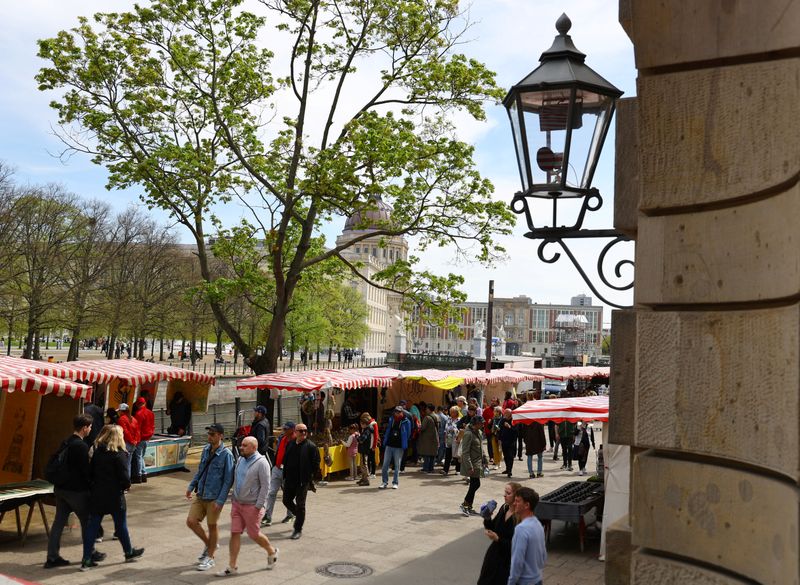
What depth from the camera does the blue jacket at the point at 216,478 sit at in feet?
28.8

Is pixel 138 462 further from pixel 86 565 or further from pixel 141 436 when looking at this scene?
pixel 86 565

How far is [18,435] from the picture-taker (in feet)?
40.4

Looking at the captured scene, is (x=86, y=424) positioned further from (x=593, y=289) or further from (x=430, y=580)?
(x=593, y=289)

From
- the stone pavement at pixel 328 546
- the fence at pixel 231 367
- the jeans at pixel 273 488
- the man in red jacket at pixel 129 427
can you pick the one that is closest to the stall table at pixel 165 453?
the stone pavement at pixel 328 546

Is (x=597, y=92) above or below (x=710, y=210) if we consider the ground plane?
above

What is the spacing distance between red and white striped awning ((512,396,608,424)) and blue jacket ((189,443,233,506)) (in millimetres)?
5554

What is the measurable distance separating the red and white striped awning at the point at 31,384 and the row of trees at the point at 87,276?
17804 mm

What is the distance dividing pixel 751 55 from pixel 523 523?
4064 mm

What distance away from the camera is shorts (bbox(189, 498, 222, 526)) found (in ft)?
28.9

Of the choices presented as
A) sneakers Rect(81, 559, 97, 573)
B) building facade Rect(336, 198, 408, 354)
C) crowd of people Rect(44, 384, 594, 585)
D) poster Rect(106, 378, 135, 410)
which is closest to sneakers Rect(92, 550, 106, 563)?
crowd of people Rect(44, 384, 594, 585)

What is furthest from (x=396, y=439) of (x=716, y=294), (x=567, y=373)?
(x=567, y=373)

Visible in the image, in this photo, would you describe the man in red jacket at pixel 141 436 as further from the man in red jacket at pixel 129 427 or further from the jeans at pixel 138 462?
the man in red jacket at pixel 129 427

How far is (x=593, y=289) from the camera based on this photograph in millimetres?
4039

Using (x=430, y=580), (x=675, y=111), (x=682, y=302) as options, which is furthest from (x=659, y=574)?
(x=430, y=580)
